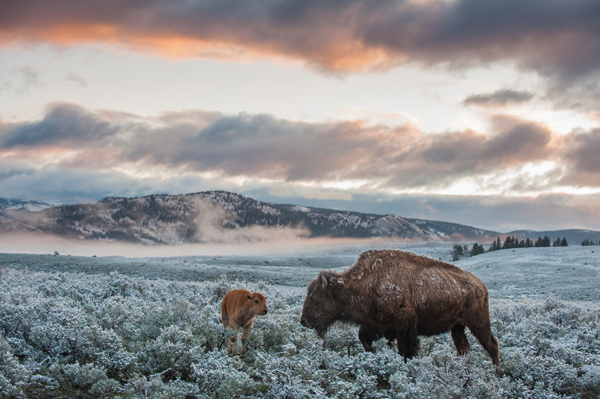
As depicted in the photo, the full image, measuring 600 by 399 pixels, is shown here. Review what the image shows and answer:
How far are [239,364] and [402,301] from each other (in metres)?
3.29

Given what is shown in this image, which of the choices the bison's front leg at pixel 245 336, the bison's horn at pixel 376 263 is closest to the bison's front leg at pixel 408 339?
the bison's horn at pixel 376 263

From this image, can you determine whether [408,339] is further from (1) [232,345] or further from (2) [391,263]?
(1) [232,345]

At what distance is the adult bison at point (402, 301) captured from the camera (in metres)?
7.41

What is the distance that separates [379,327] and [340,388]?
2121 millimetres

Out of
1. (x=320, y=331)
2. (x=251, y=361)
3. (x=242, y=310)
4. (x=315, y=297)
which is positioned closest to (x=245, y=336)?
(x=242, y=310)

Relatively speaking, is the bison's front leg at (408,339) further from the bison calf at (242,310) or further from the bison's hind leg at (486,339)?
the bison calf at (242,310)

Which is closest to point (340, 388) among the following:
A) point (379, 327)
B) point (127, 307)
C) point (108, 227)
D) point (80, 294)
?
point (379, 327)

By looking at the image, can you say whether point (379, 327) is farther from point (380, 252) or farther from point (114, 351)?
point (114, 351)

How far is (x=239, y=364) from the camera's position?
22.0ft

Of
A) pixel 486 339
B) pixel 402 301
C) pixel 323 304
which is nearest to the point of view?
pixel 402 301

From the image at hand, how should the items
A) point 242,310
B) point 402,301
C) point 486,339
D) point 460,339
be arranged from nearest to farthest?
point 402,301, point 486,339, point 460,339, point 242,310

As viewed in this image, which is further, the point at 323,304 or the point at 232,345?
the point at 232,345

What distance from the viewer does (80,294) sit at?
42.5 ft

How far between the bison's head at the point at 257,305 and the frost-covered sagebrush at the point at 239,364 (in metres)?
0.48
